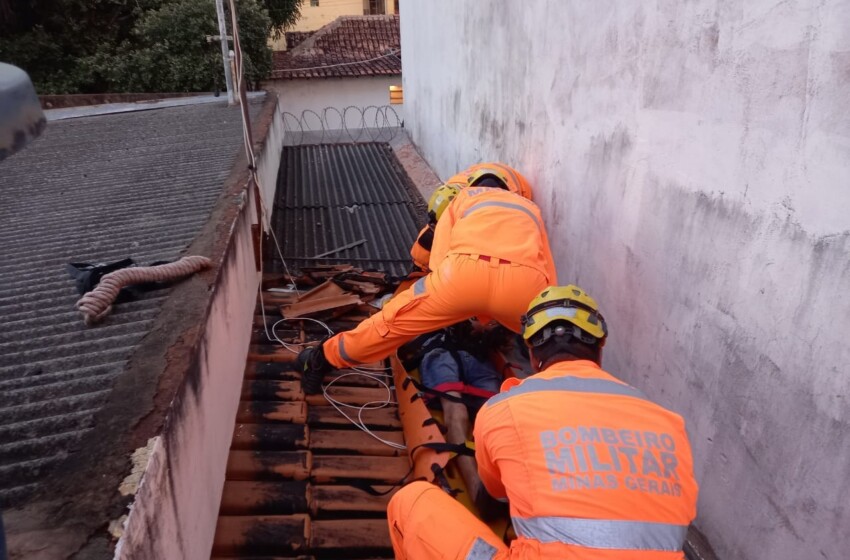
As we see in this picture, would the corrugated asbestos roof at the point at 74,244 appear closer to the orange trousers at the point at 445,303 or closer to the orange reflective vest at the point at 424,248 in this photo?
the orange trousers at the point at 445,303

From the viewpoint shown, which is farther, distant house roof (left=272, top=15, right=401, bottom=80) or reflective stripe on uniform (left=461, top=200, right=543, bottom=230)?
distant house roof (left=272, top=15, right=401, bottom=80)

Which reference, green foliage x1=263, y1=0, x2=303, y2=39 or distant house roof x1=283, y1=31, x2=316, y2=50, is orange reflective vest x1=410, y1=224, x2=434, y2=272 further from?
distant house roof x1=283, y1=31, x2=316, y2=50

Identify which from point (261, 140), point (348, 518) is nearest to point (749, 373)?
point (348, 518)

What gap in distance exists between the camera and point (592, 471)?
189 cm

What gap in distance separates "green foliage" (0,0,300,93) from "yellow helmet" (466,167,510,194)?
13424 mm

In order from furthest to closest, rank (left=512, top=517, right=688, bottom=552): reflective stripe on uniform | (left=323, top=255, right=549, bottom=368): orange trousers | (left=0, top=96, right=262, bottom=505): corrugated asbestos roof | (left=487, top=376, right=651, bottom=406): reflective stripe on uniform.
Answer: (left=323, top=255, right=549, bottom=368): orange trousers, (left=487, top=376, right=651, bottom=406): reflective stripe on uniform, (left=512, top=517, right=688, bottom=552): reflective stripe on uniform, (left=0, top=96, right=262, bottom=505): corrugated asbestos roof

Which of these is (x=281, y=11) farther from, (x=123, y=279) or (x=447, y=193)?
(x=123, y=279)

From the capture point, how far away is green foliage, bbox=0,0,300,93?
15812 millimetres

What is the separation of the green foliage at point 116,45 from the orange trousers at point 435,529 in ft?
50.7

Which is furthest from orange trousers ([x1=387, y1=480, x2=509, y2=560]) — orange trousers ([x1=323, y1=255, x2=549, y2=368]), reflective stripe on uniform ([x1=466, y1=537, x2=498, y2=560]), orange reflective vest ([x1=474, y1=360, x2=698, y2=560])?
orange trousers ([x1=323, y1=255, x2=549, y2=368])

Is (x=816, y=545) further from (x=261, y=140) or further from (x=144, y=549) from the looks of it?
(x=261, y=140)

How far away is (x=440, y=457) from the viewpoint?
2803mm

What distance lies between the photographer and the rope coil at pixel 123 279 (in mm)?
2322

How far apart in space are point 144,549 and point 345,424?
182 cm
